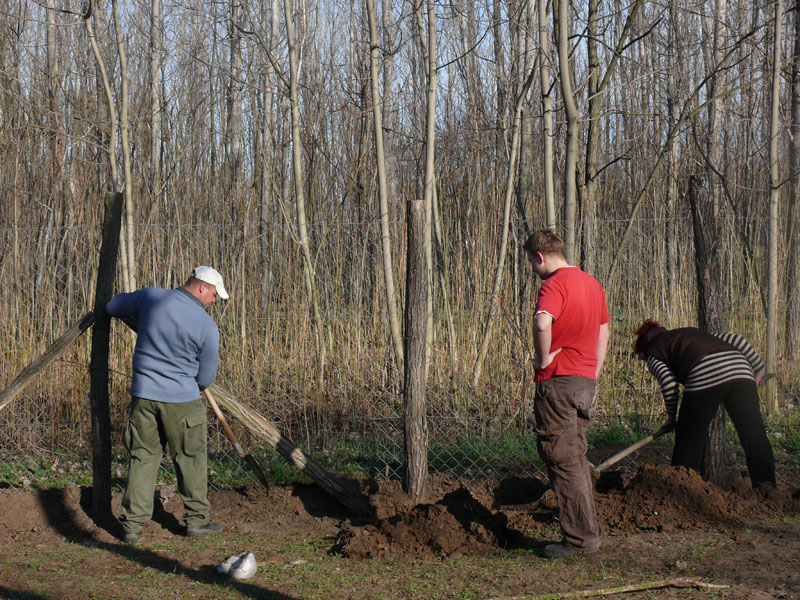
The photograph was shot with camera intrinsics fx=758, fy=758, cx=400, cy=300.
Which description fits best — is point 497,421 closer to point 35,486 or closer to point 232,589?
point 232,589

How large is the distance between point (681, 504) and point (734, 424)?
1.97 ft

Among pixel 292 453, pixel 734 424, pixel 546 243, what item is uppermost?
pixel 546 243

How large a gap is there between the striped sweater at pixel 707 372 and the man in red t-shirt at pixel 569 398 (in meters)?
0.89

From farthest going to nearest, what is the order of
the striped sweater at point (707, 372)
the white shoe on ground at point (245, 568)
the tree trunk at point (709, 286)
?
the tree trunk at point (709, 286) → the striped sweater at point (707, 372) → the white shoe on ground at point (245, 568)

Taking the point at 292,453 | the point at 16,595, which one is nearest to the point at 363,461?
the point at 292,453

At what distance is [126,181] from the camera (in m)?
7.25

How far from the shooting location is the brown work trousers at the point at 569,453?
4051mm

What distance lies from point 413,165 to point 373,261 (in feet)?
12.8

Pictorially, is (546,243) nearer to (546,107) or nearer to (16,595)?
(546,107)

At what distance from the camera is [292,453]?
4.97 metres

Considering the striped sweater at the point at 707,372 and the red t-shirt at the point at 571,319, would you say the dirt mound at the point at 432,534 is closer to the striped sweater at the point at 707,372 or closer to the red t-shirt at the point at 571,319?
the red t-shirt at the point at 571,319

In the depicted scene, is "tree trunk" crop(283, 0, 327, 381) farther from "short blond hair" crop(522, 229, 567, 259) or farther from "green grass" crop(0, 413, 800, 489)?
"short blond hair" crop(522, 229, 567, 259)

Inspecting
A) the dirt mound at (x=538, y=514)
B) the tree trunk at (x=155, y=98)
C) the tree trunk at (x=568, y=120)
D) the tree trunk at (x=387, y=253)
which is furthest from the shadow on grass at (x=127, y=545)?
the tree trunk at (x=155, y=98)

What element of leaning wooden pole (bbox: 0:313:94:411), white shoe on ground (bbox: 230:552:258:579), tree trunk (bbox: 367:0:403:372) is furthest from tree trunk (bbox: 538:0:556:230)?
leaning wooden pole (bbox: 0:313:94:411)
